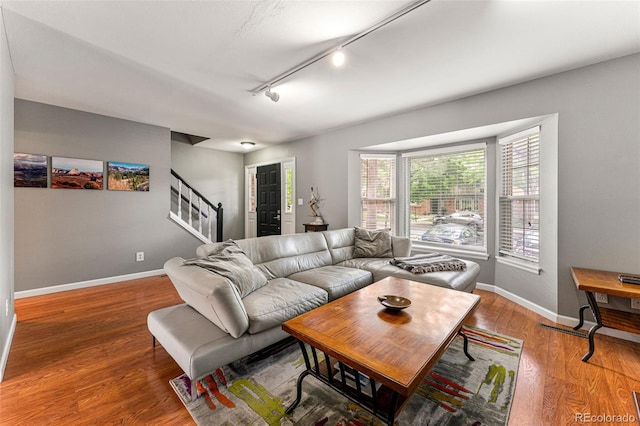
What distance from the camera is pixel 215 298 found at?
63.8 inches

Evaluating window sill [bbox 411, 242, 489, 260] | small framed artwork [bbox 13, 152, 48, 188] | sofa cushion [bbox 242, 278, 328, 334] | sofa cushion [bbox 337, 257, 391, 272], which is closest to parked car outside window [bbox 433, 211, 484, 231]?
window sill [bbox 411, 242, 489, 260]

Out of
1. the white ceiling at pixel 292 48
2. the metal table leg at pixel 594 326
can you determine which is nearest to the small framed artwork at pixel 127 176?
the white ceiling at pixel 292 48

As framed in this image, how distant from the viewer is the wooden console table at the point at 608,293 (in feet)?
6.64

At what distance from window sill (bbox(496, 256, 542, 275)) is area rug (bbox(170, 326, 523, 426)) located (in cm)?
143

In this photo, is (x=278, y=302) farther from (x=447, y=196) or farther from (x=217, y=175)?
(x=217, y=175)

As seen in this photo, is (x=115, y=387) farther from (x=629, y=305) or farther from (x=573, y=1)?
(x=629, y=305)

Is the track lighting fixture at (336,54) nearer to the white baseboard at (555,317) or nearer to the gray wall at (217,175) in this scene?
the white baseboard at (555,317)

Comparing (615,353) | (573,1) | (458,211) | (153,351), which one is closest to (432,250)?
(458,211)

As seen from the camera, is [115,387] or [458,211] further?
[458,211]

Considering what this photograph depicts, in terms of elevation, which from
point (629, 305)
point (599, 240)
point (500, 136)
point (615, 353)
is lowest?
point (615, 353)

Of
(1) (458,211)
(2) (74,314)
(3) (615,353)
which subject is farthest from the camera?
(1) (458,211)

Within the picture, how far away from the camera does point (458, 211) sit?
4.12m

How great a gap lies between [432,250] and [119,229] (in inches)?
202

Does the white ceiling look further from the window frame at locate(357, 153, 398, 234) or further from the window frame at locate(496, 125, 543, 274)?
the window frame at locate(357, 153, 398, 234)
